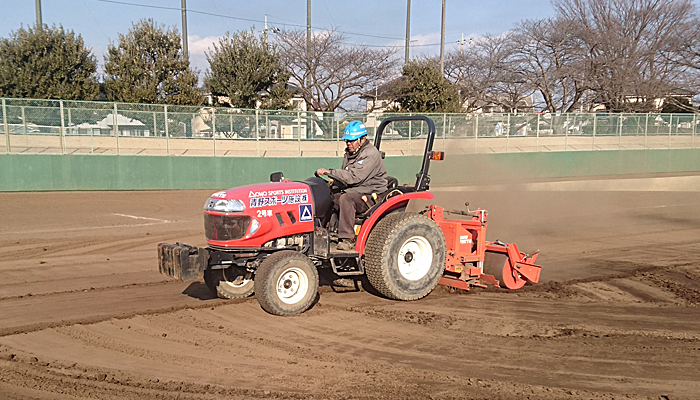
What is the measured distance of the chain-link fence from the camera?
16422 mm

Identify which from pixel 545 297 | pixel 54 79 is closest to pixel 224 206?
pixel 545 297

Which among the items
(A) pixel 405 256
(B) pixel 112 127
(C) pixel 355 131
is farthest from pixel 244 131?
(A) pixel 405 256

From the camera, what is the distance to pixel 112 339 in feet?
15.5

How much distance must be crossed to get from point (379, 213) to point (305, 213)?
0.82 m

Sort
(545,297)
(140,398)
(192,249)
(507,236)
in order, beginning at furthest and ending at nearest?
(507,236), (545,297), (192,249), (140,398)

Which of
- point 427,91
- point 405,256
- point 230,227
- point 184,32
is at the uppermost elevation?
point 184,32

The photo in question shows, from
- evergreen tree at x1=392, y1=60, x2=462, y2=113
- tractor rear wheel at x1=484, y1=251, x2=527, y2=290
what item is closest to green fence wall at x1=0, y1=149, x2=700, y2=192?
evergreen tree at x1=392, y1=60, x2=462, y2=113

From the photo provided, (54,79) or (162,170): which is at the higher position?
(54,79)

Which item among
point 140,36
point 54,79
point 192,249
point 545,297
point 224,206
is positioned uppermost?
point 140,36

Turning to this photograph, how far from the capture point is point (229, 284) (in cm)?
590

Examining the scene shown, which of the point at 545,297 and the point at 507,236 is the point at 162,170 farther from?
the point at 545,297

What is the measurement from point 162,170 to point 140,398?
14.9 meters

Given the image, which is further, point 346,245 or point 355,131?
point 355,131

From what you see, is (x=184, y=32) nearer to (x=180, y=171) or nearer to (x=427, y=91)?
(x=180, y=171)
